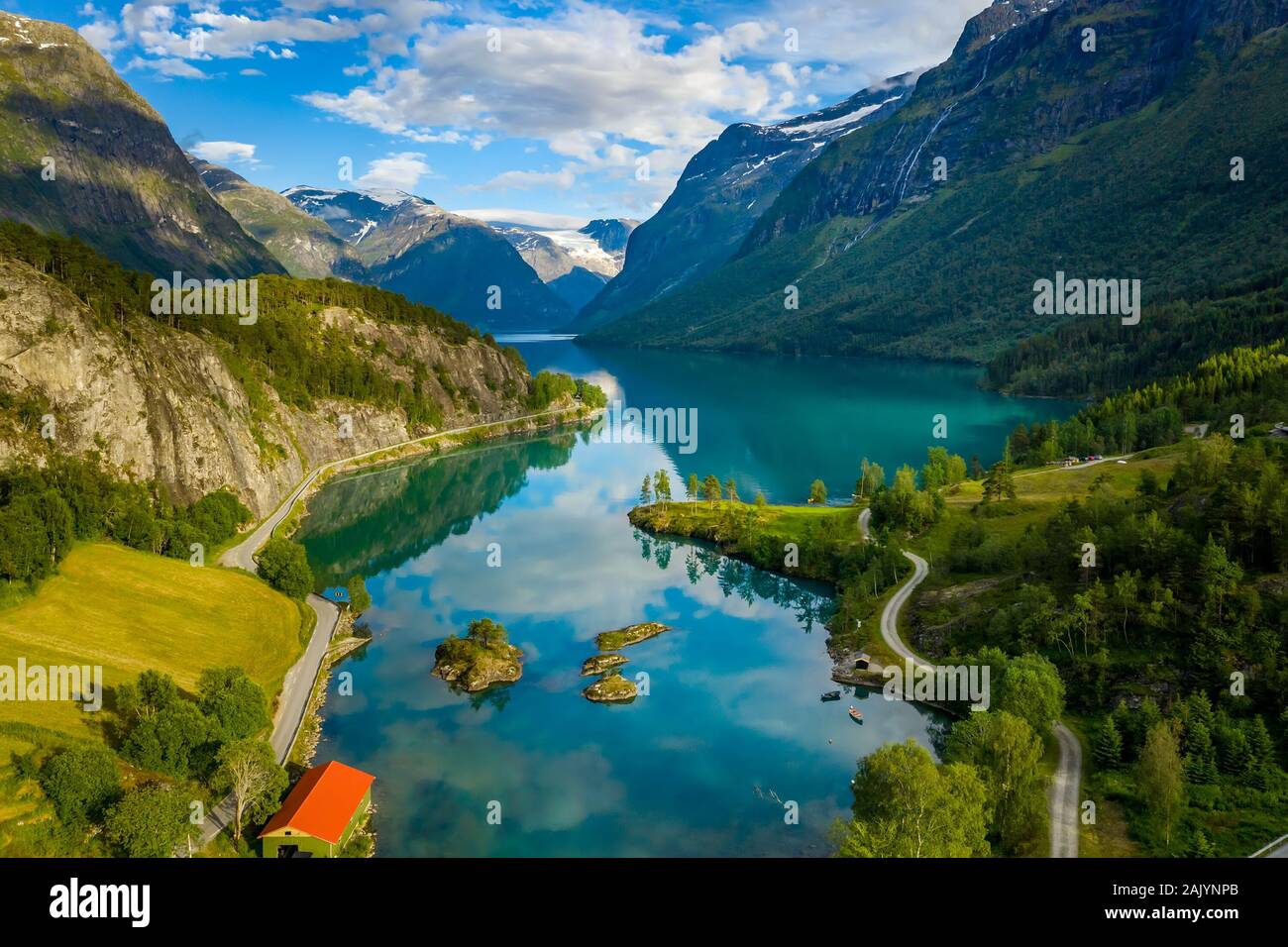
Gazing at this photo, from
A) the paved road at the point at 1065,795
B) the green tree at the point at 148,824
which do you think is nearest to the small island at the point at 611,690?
the green tree at the point at 148,824

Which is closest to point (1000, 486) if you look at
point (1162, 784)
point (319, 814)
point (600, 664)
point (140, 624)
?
point (600, 664)

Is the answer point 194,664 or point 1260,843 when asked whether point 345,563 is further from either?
point 1260,843

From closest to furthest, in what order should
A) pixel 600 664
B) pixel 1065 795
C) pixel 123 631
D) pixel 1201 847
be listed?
pixel 1201 847, pixel 1065 795, pixel 123 631, pixel 600 664

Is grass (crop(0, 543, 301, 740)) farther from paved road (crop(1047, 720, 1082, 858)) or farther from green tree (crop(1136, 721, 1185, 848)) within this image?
green tree (crop(1136, 721, 1185, 848))

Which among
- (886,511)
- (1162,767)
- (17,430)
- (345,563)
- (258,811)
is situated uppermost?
(17,430)

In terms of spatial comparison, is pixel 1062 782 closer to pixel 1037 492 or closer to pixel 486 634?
pixel 486 634

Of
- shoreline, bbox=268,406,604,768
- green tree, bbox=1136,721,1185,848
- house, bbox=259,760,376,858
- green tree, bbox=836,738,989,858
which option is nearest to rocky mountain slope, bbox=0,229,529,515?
shoreline, bbox=268,406,604,768
